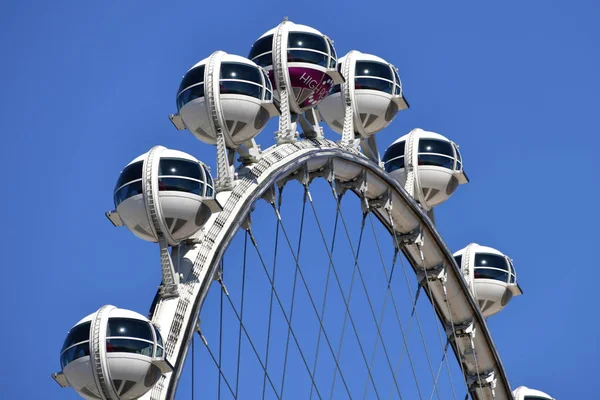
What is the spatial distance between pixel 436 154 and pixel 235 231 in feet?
47.9

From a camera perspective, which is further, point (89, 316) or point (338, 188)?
point (338, 188)

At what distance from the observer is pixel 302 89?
5428 cm

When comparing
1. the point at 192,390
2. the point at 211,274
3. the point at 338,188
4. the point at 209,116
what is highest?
the point at 338,188

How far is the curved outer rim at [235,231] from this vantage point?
151 ft

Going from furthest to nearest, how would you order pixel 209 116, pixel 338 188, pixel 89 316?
1. pixel 338 188
2. pixel 209 116
3. pixel 89 316

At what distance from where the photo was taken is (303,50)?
2131 inches

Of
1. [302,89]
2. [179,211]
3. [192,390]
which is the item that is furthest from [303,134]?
[192,390]

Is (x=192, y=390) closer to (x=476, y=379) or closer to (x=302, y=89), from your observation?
(x=302, y=89)

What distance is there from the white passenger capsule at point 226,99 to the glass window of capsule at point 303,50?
3677mm

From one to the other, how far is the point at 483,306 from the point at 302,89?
14.2 meters

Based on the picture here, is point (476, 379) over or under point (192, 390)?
over

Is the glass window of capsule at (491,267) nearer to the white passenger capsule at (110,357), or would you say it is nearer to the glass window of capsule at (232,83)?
the glass window of capsule at (232,83)

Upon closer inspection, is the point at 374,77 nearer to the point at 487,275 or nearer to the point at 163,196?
the point at 487,275

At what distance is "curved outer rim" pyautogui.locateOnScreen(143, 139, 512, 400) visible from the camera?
46.1 meters
